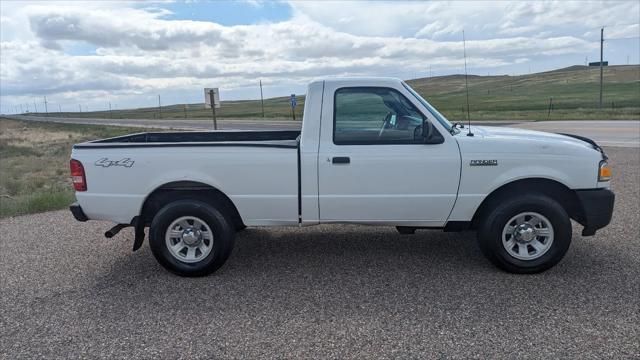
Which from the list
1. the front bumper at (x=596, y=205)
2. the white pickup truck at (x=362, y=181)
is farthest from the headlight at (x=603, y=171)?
the front bumper at (x=596, y=205)

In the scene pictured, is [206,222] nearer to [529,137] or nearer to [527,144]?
[527,144]

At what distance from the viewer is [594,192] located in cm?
458

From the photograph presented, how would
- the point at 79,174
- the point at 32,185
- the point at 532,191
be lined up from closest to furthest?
the point at 532,191 < the point at 79,174 < the point at 32,185

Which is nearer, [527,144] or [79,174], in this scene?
[527,144]

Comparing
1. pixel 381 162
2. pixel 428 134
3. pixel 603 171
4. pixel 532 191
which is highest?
pixel 428 134

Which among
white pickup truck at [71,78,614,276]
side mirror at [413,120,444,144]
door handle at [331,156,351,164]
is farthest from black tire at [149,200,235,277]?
side mirror at [413,120,444,144]

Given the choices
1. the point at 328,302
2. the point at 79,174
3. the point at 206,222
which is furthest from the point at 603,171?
the point at 79,174

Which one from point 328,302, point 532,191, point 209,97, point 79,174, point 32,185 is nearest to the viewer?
point 328,302

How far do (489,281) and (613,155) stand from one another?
34.3 ft

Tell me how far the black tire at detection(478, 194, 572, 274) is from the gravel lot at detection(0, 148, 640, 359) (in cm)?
14

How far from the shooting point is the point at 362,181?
15.2ft

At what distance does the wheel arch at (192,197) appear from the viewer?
488 cm

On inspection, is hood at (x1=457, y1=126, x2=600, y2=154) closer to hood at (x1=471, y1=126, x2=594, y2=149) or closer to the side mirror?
hood at (x1=471, y1=126, x2=594, y2=149)

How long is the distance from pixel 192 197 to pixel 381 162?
1.89 metres
